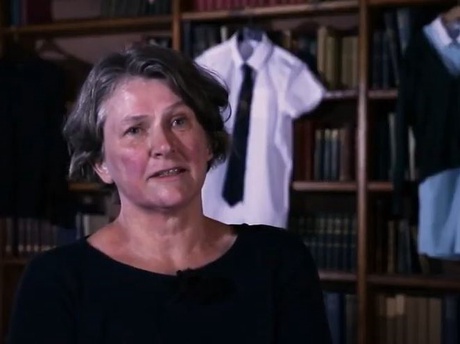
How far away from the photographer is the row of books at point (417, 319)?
2.79 metres

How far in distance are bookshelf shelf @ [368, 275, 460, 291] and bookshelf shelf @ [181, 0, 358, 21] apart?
941 millimetres

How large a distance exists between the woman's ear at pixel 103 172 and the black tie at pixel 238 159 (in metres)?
1.48

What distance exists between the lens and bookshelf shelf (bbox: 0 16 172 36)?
321cm

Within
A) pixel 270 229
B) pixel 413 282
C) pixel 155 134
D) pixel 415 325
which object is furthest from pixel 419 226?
pixel 155 134

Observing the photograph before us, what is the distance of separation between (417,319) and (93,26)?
1.68 meters

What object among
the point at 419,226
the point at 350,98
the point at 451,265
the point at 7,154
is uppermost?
the point at 350,98

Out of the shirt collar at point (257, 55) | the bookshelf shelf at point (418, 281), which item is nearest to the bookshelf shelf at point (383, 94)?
the shirt collar at point (257, 55)

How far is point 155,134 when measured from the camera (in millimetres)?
1286

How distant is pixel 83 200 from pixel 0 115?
0.52m

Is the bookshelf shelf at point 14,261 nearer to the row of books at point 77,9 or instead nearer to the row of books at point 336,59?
the row of books at point 77,9

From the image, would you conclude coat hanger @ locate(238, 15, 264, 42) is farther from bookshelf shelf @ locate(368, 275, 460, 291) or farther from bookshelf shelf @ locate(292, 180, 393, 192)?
bookshelf shelf @ locate(368, 275, 460, 291)

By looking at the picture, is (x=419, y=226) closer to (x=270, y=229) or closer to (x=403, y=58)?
(x=403, y=58)

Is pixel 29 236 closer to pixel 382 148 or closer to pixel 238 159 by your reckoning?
pixel 238 159

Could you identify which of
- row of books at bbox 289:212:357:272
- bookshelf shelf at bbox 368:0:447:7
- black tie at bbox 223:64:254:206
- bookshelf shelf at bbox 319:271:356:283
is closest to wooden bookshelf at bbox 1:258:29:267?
black tie at bbox 223:64:254:206
